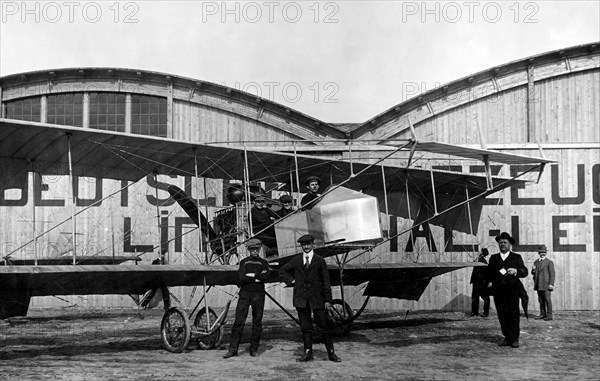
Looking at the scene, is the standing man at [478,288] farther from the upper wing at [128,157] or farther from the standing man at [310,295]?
the standing man at [310,295]

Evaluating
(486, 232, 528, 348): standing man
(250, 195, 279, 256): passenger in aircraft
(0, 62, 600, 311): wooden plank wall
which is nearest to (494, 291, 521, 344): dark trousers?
(486, 232, 528, 348): standing man

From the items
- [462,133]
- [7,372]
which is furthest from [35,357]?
[462,133]

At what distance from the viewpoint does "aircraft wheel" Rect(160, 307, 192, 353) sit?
38.7 feet

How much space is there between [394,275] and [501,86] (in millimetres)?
8715

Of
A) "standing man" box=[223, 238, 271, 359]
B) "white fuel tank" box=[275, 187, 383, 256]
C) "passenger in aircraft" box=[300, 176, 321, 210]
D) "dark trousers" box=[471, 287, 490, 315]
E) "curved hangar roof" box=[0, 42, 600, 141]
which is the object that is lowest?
"dark trousers" box=[471, 287, 490, 315]

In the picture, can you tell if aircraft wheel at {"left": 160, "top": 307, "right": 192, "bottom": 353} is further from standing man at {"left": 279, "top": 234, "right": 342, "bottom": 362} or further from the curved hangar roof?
the curved hangar roof

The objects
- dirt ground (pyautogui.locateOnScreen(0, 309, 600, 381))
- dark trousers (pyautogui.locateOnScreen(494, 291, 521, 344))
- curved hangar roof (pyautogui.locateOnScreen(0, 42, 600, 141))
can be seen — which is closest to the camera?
dirt ground (pyautogui.locateOnScreen(0, 309, 600, 381))

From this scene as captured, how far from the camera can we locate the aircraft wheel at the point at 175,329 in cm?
1178

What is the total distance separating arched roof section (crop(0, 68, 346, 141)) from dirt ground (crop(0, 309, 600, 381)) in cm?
660

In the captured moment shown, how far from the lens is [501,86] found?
20.7 meters

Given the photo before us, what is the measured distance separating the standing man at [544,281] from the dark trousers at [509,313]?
5.68 metres

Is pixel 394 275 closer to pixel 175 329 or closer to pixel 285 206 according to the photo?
pixel 285 206

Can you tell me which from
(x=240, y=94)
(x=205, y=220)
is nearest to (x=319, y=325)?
(x=205, y=220)

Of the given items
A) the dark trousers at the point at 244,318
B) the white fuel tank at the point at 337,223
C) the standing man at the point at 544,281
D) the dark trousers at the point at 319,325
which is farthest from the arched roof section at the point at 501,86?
the dark trousers at the point at 319,325
